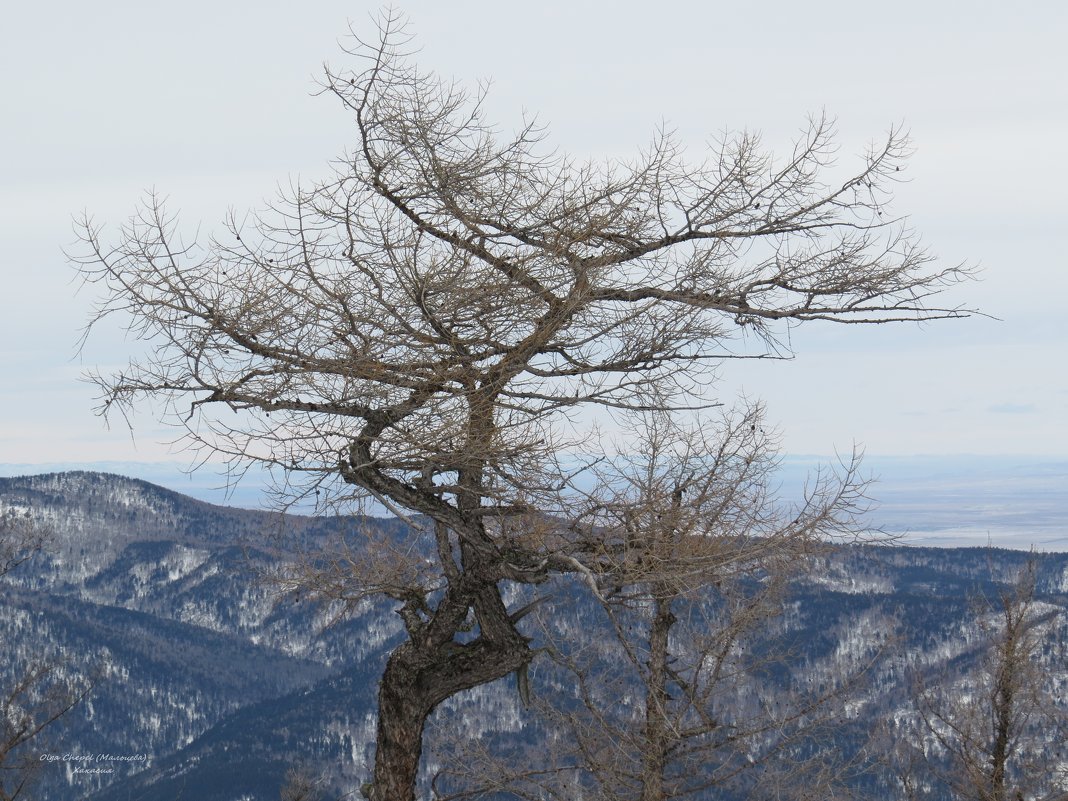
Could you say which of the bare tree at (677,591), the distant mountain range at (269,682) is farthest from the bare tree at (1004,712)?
the distant mountain range at (269,682)

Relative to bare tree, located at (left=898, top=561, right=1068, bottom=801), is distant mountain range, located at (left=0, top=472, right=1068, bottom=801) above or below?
below

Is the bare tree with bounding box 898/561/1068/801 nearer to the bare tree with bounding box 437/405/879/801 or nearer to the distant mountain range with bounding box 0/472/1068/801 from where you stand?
the bare tree with bounding box 437/405/879/801

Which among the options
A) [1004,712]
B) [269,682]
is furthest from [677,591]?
[269,682]

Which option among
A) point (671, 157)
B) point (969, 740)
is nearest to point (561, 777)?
point (969, 740)

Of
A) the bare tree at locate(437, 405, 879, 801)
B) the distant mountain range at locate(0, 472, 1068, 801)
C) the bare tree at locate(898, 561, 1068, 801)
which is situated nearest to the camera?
the bare tree at locate(437, 405, 879, 801)

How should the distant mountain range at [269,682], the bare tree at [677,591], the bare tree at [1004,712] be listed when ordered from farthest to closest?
the distant mountain range at [269,682] < the bare tree at [1004,712] < the bare tree at [677,591]

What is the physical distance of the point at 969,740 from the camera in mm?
15953

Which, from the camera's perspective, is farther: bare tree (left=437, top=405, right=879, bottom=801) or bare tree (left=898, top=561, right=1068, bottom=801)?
bare tree (left=898, top=561, right=1068, bottom=801)

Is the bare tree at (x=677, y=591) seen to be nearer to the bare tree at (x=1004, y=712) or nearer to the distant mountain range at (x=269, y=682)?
the bare tree at (x=1004, y=712)

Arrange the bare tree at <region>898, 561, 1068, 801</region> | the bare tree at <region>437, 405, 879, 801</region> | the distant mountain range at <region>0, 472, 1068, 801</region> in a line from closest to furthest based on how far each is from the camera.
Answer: the bare tree at <region>437, 405, 879, 801</region>, the bare tree at <region>898, 561, 1068, 801</region>, the distant mountain range at <region>0, 472, 1068, 801</region>

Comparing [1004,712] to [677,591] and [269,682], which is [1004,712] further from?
[269,682]

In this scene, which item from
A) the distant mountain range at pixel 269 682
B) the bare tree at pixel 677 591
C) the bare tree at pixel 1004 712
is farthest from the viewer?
the distant mountain range at pixel 269 682

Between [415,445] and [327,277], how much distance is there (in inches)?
66.8

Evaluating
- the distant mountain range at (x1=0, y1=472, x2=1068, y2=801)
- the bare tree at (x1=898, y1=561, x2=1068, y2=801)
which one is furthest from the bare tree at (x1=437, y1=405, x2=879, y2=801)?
the distant mountain range at (x1=0, y1=472, x2=1068, y2=801)
